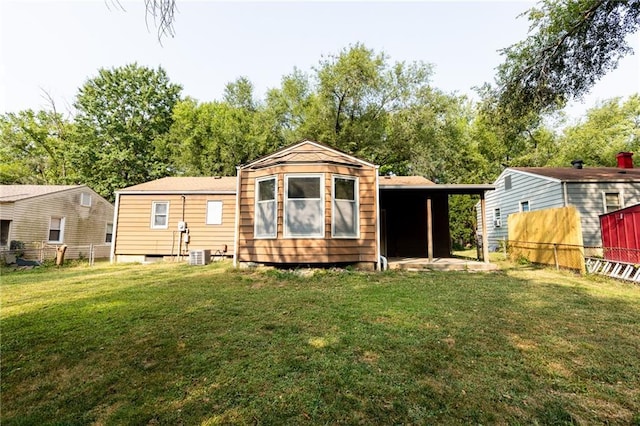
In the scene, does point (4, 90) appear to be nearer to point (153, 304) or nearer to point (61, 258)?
point (153, 304)

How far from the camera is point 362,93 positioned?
19.8m

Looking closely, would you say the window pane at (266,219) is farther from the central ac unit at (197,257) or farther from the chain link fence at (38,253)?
the chain link fence at (38,253)

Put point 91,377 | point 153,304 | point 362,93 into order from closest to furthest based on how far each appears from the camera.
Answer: point 91,377 → point 153,304 → point 362,93

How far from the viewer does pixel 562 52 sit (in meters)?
7.45

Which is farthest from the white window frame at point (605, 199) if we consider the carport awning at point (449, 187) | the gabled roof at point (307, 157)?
the gabled roof at point (307, 157)

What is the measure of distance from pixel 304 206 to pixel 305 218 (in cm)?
32

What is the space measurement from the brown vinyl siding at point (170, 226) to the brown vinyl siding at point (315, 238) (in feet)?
Answer: 13.6

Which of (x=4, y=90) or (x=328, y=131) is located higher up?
(x=328, y=131)

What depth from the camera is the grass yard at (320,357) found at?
2.28m

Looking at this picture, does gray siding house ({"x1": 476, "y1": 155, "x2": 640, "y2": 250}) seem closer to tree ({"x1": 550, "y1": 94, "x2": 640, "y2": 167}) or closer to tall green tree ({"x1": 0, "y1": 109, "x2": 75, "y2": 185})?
tree ({"x1": 550, "y1": 94, "x2": 640, "y2": 167})

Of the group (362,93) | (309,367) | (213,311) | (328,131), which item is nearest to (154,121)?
(328,131)

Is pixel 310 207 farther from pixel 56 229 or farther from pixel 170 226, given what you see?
pixel 56 229

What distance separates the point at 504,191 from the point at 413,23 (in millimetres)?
11451

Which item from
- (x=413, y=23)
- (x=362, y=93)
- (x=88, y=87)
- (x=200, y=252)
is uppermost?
(x=88, y=87)
